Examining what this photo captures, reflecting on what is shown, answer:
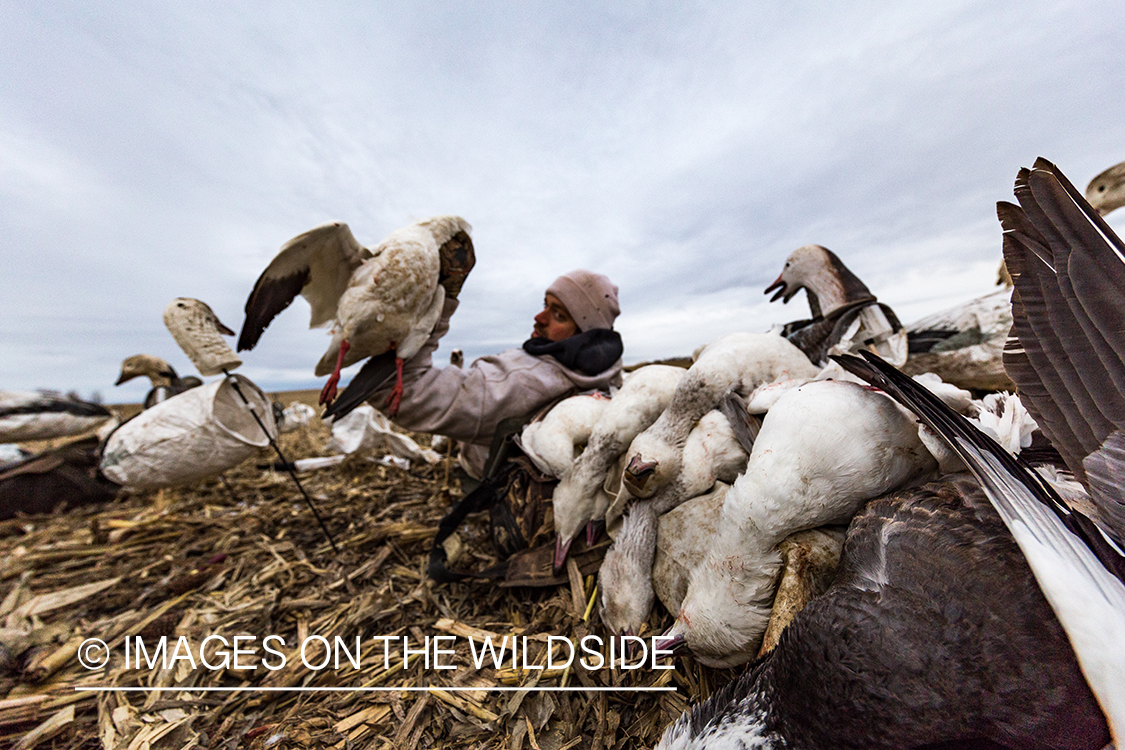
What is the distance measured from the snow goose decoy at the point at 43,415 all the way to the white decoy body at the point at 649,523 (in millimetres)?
6207

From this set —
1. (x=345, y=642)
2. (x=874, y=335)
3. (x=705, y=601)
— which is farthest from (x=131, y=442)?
(x=874, y=335)

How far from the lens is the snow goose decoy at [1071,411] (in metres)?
0.50

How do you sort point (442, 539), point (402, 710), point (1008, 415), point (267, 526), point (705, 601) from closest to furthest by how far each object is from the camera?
point (1008, 415) → point (705, 601) → point (402, 710) → point (442, 539) → point (267, 526)

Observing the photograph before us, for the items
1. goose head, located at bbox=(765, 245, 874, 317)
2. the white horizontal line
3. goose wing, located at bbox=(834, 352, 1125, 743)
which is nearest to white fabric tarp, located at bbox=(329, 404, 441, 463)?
the white horizontal line

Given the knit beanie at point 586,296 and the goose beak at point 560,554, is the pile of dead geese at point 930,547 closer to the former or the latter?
the goose beak at point 560,554

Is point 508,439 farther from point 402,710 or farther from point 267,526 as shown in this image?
point 267,526

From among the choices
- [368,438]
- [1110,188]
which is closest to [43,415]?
[368,438]

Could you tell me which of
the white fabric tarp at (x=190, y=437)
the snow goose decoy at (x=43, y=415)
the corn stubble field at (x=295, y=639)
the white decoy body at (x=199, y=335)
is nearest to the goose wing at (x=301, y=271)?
the white decoy body at (x=199, y=335)

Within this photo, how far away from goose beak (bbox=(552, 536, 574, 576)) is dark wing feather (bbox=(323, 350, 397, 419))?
1.18 meters

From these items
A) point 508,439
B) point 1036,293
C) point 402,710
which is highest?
point 1036,293

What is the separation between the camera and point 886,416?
3.25 ft

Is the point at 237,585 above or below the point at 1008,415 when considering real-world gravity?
below

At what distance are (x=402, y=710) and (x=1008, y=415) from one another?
6.33 feet

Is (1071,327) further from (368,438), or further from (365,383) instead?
(368,438)
